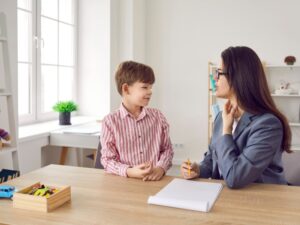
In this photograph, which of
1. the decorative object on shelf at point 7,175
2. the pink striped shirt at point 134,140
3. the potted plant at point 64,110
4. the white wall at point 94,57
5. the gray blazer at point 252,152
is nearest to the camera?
the gray blazer at point 252,152

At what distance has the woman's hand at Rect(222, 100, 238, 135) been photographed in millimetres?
1503

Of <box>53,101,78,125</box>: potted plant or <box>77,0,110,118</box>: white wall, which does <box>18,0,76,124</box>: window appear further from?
<box>53,101,78,125</box>: potted plant

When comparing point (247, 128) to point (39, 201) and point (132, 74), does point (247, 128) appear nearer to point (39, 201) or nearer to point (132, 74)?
point (132, 74)

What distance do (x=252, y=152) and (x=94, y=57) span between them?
120 inches

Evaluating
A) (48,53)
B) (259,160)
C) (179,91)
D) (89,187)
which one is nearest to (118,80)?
(89,187)

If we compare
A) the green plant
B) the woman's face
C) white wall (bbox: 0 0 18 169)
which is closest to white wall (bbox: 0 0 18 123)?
white wall (bbox: 0 0 18 169)

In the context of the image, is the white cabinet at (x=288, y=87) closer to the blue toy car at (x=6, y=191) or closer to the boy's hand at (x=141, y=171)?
the boy's hand at (x=141, y=171)

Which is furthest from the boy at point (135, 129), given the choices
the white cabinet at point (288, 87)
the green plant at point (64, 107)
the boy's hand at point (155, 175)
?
the white cabinet at point (288, 87)

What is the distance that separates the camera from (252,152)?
1399 mm

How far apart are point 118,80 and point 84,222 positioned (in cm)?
94

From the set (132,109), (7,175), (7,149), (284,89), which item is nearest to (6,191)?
(132,109)

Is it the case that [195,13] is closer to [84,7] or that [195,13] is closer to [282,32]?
[282,32]

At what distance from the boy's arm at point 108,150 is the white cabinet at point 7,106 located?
3.25 ft

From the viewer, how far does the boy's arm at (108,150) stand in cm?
164
